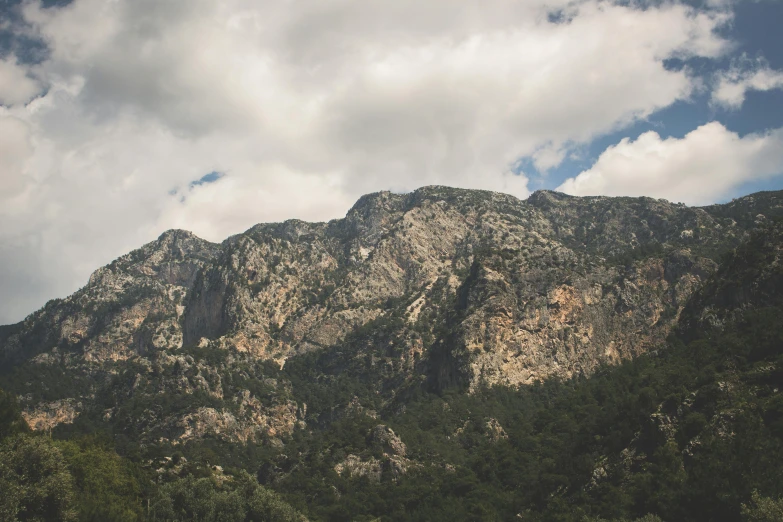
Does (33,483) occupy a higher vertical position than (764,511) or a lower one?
higher

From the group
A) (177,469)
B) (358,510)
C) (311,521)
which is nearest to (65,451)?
(177,469)

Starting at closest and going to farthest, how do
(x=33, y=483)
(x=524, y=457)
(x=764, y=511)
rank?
(x=764, y=511), (x=33, y=483), (x=524, y=457)

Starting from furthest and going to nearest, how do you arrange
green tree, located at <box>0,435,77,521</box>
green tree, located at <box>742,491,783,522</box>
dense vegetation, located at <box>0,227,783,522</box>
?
dense vegetation, located at <box>0,227,783,522</box> → green tree, located at <box>0,435,77,521</box> → green tree, located at <box>742,491,783,522</box>

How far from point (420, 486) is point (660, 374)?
192ft

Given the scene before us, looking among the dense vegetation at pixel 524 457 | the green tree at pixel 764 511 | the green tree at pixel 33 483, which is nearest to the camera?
the green tree at pixel 764 511

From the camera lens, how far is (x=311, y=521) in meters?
127

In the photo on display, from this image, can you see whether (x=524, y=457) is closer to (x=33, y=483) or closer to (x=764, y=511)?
(x=764, y=511)

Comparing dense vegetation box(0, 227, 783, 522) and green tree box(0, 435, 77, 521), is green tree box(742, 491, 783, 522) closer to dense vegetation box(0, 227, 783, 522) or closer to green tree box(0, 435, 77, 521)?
dense vegetation box(0, 227, 783, 522)

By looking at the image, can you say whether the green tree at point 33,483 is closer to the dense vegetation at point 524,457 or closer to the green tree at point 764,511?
the dense vegetation at point 524,457

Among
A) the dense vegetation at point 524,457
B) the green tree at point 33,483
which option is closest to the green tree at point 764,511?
the dense vegetation at point 524,457

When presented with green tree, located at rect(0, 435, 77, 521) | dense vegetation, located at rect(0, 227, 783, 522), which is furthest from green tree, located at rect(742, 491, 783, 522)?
green tree, located at rect(0, 435, 77, 521)

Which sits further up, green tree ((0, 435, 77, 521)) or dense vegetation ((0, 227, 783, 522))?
green tree ((0, 435, 77, 521))

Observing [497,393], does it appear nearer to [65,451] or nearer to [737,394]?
[737,394]

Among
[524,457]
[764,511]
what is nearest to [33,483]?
[764,511]
